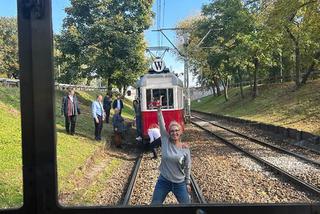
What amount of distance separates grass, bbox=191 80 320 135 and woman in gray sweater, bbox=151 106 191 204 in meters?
15.1

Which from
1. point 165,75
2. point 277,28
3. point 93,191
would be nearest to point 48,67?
point 93,191

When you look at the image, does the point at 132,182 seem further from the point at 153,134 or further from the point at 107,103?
the point at 107,103

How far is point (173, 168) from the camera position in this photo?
5.39 metres

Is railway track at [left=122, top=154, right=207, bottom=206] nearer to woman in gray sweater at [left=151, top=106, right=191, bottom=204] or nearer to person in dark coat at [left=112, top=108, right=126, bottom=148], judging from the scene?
woman in gray sweater at [left=151, top=106, right=191, bottom=204]

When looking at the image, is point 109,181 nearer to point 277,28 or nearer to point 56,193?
point 56,193

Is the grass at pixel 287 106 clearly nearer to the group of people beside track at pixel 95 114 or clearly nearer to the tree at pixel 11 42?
the group of people beside track at pixel 95 114

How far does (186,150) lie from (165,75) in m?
11.9

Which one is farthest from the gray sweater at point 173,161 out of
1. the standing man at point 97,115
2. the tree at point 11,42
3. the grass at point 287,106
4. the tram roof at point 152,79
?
the grass at point 287,106

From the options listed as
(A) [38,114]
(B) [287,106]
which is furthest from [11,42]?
(B) [287,106]

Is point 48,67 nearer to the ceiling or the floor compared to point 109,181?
nearer to the ceiling

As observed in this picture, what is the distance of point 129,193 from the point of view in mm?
9398

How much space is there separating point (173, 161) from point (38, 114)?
11.6 ft

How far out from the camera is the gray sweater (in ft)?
17.3

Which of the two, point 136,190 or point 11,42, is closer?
point 11,42
